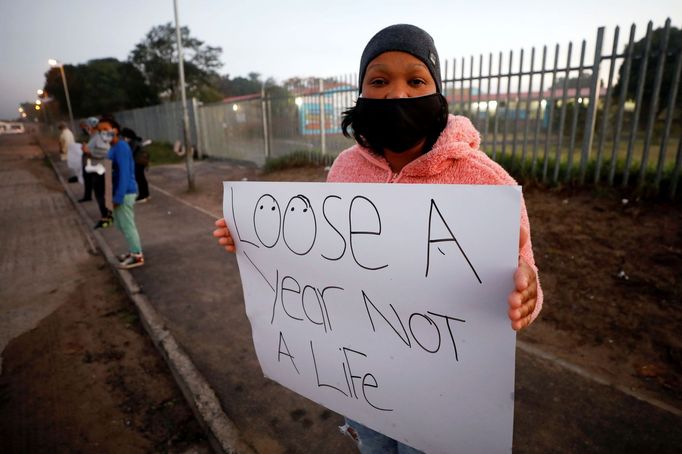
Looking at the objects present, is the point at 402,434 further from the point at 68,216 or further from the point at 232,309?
the point at 68,216

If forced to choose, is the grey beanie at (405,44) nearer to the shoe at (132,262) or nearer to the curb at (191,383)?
the curb at (191,383)

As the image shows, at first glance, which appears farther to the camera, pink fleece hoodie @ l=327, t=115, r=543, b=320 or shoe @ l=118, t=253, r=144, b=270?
shoe @ l=118, t=253, r=144, b=270

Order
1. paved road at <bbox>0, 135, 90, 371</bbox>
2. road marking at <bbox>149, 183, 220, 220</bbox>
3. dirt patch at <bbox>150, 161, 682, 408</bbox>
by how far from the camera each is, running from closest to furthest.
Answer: dirt patch at <bbox>150, 161, 682, 408</bbox>, paved road at <bbox>0, 135, 90, 371</bbox>, road marking at <bbox>149, 183, 220, 220</bbox>

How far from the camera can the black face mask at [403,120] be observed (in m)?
1.27

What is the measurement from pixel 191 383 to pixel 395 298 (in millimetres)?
2078

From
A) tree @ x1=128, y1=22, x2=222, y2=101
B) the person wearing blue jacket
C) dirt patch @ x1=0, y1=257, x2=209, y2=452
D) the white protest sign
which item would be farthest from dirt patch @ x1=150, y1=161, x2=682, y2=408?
tree @ x1=128, y1=22, x2=222, y2=101

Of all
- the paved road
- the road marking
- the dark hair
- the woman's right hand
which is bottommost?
the paved road

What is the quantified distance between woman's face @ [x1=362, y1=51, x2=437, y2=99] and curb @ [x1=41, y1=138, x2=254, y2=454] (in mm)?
1987

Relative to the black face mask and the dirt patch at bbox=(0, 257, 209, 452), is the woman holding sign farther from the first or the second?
the dirt patch at bbox=(0, 257, 209, 452)

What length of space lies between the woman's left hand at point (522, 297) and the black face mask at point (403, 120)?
580 mm

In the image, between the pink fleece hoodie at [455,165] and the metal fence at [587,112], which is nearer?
the pink fleece hoodie at [455,165]

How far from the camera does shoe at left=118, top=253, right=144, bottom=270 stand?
4.72 metres

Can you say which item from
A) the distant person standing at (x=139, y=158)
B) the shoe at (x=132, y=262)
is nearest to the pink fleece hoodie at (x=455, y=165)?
the shoe at (x=132, y=262)

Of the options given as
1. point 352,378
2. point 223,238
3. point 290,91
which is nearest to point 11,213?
point 290,91
